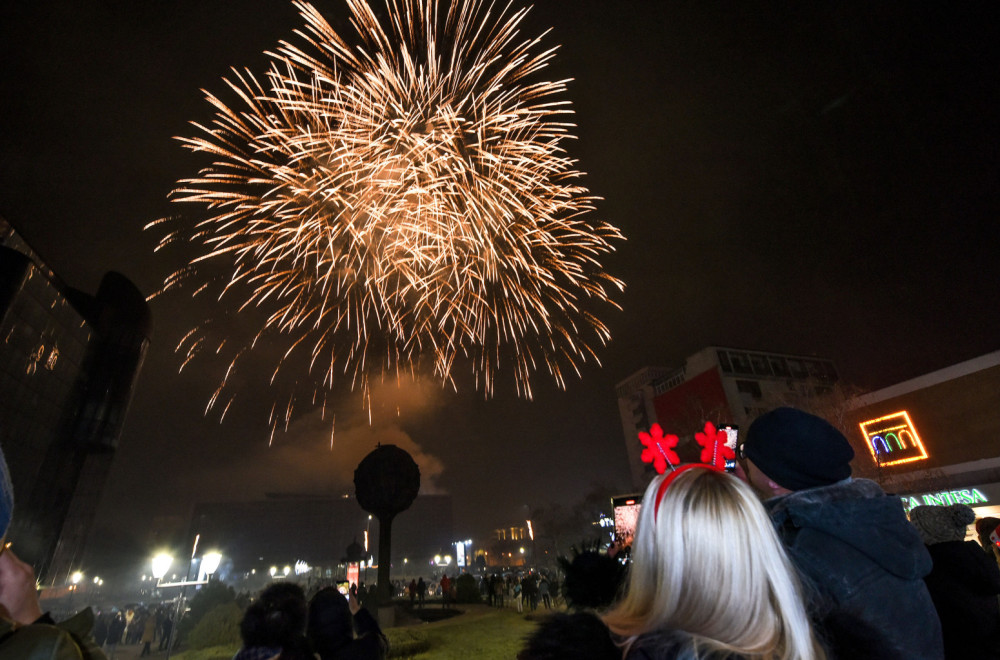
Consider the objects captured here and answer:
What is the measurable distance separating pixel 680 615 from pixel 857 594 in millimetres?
1445

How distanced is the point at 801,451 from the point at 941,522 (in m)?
1.66

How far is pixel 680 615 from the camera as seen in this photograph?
63.5 inches

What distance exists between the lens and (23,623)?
2004mm

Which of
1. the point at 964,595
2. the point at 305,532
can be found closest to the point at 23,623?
the point at 964,595

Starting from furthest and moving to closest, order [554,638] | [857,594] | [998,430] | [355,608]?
[998,430] < [355,608] < [857,594] < [554,638]

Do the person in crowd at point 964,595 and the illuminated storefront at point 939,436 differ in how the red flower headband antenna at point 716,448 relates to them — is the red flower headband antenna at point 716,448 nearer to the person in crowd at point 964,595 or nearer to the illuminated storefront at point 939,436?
the person in crowd at point 964,595

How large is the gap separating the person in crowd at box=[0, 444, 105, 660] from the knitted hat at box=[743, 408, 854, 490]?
3.38m

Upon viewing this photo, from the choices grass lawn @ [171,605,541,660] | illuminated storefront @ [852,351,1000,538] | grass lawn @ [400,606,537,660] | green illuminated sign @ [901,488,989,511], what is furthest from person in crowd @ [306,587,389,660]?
illuminated storefront @ [852,351,1000,538]

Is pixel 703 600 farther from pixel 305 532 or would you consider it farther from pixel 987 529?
pixel 305 532

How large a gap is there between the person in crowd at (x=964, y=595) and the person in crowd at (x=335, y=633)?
4267 mm

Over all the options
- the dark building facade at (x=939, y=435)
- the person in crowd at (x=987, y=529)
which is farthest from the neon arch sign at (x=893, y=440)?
the person in crowd at (x=987, y=529)

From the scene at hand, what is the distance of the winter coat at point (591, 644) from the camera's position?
148cm

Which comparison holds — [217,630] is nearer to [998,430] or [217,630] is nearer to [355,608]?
[355,608]

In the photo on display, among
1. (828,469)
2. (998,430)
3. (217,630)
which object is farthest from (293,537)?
(828,469)
